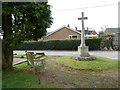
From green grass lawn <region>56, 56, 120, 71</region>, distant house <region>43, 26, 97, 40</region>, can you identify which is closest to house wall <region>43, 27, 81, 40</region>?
distant house <region>43, 26, 97, 40</region>

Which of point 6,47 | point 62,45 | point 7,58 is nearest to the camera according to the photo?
point 6,47

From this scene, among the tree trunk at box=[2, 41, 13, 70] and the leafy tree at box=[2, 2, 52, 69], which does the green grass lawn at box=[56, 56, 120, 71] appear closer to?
the leafy tree at box=[2, 2, 52, 69]

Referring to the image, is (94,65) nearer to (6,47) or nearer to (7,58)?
(7,58)

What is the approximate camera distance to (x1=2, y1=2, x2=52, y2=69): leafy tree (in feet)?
13.3

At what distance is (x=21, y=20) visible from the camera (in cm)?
440

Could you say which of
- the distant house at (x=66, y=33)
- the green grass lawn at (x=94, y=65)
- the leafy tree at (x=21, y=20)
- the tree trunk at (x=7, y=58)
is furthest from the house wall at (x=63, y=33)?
the tree trunk at (x=7, y=58)

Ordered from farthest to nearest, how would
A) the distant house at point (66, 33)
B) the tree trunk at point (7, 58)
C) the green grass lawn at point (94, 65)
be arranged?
the distant house at point (66, 33) → the green grass lawn at point (94, 65) → the tree trunk at point (7, 58)

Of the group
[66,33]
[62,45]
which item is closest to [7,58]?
[62,45]

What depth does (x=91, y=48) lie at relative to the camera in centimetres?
1838

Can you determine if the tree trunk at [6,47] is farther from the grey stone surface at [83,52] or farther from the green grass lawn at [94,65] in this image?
the grey stone surface at [83,52]

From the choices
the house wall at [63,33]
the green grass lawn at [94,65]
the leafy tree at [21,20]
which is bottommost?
the green grass lawn at [94,65]

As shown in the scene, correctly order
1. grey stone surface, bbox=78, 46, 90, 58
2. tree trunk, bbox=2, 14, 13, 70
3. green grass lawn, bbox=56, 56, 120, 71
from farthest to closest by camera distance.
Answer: grey stone surface, bbox=78, 46, 90, 58 → green grass lawn, bbox=56, 56, 120, 71 → tree trunk, bbox=2, 14, 13, 70

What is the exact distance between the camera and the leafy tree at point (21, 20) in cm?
404

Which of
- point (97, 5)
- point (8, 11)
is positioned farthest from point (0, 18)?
point (97, 5)
